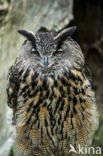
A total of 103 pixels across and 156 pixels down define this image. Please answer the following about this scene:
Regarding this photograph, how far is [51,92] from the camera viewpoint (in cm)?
371

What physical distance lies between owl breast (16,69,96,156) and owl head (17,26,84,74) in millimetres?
82

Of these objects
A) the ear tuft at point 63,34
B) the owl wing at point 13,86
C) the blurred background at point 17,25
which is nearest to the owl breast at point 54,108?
the owl wing at point 13,86

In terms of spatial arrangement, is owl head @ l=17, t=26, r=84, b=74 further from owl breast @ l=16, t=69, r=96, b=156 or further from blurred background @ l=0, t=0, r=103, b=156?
blurred background @ l=0, t=0, r=103, b=156

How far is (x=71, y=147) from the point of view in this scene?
4.16 meters

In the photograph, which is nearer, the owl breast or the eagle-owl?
the eagle-owl

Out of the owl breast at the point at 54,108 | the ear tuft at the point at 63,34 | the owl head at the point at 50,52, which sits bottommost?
the owl breast at the point at 54,108

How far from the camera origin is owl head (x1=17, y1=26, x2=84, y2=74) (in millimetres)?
3406

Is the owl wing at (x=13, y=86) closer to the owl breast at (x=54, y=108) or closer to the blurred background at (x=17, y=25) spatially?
the owl breast at (x=54, y=108)

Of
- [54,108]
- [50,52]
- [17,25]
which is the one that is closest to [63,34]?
[50,52]

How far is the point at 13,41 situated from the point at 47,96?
1.54 metres

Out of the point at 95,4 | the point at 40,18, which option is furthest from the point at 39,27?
the point at 95,4

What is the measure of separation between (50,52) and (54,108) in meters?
0.58

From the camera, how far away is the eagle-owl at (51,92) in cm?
350

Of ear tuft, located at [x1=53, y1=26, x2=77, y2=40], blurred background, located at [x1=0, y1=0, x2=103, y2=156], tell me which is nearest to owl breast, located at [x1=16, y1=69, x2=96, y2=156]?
ear tuft, located at [x1=53, y1=26, x2=77, y2=40]
